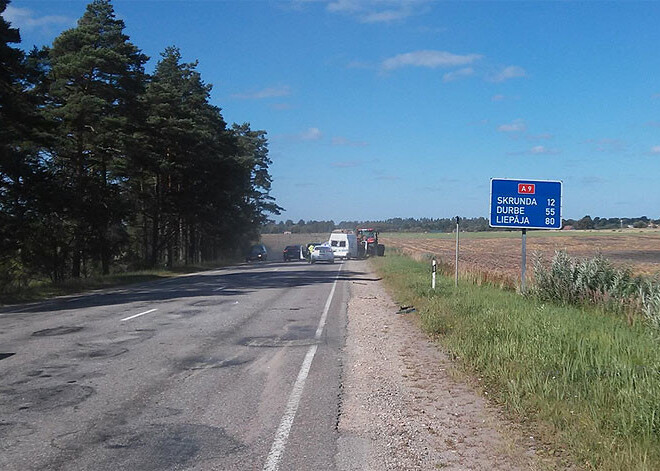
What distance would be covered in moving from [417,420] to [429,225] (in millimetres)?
152476

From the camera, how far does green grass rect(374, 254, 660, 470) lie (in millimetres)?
5324

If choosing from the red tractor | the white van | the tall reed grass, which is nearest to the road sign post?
the tall reed grass

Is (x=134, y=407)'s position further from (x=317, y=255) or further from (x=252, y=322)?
(x=317, y=255)

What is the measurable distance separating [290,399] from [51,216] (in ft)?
89.1

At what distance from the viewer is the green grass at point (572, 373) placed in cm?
532

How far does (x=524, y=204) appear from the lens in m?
17.8

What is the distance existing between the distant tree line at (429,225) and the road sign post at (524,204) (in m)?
59.3

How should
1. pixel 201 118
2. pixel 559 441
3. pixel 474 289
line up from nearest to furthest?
pixel 559 441
pixel 474 289
pixel 201 118

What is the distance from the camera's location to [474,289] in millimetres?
19125

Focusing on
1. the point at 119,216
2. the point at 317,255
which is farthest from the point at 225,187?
the point at 119,216

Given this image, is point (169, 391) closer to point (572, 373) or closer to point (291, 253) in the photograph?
point (572, 373)

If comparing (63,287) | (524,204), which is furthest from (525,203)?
(63,287)

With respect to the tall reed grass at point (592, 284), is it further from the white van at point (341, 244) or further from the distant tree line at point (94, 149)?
the white van at point (341, 244)

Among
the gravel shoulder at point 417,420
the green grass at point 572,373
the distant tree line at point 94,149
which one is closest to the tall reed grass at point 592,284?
the green grass at point 572,373
